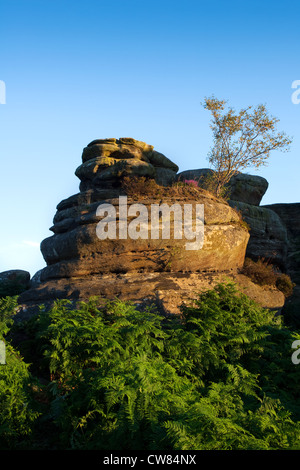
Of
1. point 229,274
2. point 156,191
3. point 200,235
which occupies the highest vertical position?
point 156,191

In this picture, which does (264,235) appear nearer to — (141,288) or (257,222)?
(257,222)

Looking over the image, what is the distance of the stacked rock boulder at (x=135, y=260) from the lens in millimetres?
13867

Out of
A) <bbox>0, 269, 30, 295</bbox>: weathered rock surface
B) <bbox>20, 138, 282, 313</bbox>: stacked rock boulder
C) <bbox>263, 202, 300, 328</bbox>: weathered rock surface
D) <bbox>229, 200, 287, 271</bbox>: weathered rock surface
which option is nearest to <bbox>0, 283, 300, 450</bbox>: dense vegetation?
<bbox>20, 138, 282, 313</bbox>: stacked rock boulder

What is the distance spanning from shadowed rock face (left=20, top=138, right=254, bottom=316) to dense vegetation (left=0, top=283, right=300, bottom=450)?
269cm

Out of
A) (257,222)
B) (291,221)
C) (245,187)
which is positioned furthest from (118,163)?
(291,221)

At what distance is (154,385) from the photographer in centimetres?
602

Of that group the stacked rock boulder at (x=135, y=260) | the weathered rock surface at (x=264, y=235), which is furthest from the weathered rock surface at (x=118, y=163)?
the weathered rock surface at (x=264, y=235)

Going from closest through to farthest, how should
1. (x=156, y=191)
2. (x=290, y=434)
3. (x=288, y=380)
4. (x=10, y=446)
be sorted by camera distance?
(x=290, y=434) < (x=10, y=446) < (x=288, y=380) < (x=156, y=191)

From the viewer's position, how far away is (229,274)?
1560 cm

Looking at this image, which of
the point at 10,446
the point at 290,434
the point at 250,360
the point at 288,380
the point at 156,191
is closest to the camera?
the point at 290,434

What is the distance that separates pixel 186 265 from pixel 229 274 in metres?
1.88

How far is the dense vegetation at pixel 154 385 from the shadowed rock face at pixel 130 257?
106 inches
